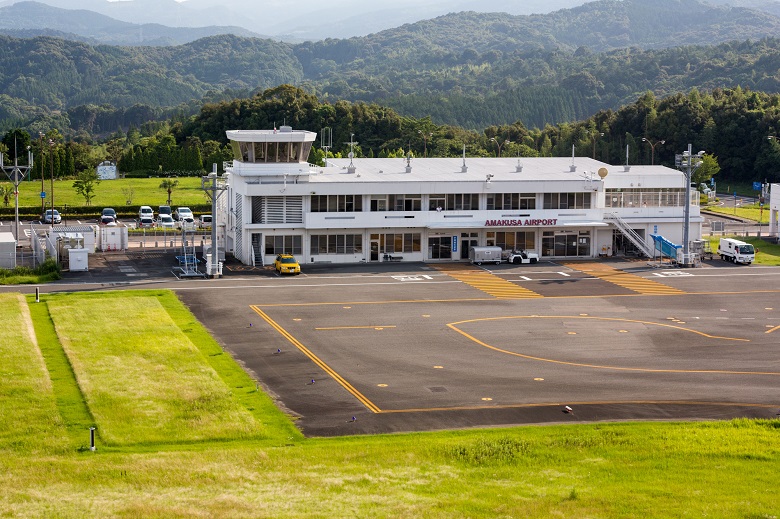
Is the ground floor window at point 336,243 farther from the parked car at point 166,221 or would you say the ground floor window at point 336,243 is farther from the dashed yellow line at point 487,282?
the parked car at point 166,221

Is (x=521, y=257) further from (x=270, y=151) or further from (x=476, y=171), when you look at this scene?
(x=270, y=151)

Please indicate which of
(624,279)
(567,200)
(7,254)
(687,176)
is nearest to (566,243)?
(567,200)

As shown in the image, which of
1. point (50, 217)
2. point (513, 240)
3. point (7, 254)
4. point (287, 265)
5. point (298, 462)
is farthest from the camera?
point (50, 217)

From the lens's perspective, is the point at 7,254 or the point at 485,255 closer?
the point at 7,254

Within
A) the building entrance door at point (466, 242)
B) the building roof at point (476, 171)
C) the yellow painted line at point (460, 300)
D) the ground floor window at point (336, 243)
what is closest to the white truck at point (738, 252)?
the building roof at point (476, 171)

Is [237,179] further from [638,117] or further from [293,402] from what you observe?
[638,117]

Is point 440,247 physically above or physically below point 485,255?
above

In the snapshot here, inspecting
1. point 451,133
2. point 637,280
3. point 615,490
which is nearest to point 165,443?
point 615,490
